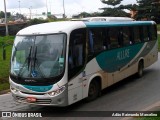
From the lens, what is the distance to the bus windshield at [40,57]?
31.9 feet

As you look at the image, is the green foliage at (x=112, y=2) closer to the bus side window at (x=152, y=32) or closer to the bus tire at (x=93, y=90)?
the bus side window at (x=152, y=32)

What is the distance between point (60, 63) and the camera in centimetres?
970

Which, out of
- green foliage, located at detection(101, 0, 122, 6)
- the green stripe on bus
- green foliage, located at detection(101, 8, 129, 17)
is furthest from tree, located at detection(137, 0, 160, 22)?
the green stripe on bus

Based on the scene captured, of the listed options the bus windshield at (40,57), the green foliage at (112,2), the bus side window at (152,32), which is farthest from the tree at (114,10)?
the bus windshield at (40,57)

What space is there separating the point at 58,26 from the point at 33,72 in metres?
1.58

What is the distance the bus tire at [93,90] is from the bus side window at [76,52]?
116cm

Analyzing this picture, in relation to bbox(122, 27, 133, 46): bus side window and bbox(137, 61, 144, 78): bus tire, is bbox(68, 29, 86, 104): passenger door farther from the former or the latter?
bbox(137, 61, 144, 78): bus tire

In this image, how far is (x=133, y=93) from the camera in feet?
41.0

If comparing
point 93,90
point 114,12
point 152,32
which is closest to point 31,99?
point 93,90

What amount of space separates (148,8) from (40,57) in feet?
170

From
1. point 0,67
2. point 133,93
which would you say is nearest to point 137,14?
point 0,67

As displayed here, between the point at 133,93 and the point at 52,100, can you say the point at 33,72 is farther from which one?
the point at 133,93

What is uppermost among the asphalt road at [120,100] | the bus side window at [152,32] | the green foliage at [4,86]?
the bus side window at [152,32]

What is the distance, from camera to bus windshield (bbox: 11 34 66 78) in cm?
972
